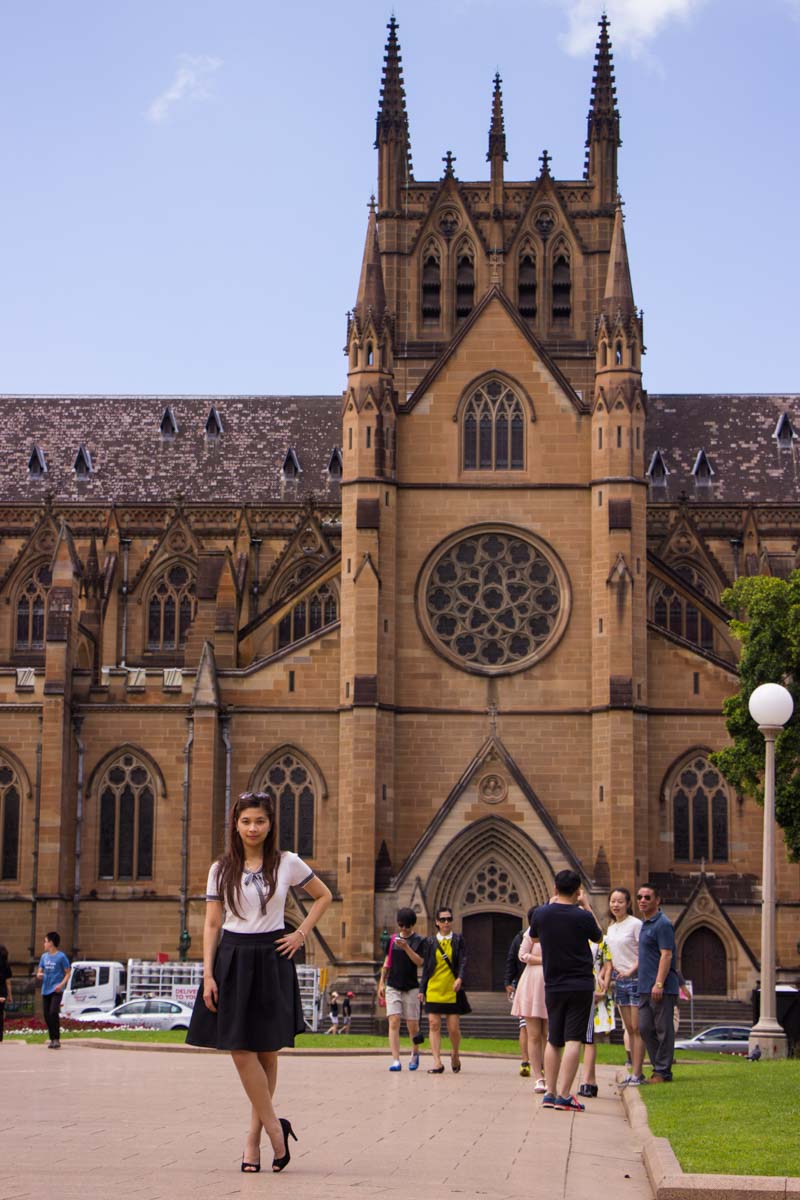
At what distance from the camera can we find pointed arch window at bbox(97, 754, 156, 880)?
5350 centimetres

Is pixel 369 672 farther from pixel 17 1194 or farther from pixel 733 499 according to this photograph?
pixel 17 1194

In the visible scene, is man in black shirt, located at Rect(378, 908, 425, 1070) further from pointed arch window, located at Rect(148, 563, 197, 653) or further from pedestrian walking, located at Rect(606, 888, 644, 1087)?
pointed arch window, located at Rect(148, 563, 197, 653)

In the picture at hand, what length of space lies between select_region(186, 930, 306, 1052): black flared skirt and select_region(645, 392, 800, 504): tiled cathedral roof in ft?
177

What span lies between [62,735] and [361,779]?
29.0 feet

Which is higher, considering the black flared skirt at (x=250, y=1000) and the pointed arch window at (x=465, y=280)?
the pointed arch window at (x=465, y=280)

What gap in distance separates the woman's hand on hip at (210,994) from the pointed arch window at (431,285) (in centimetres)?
5311

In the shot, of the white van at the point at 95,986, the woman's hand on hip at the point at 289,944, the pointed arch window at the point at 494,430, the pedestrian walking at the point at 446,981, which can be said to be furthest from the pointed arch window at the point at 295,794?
the woman's hand on hip at the point at 289,944

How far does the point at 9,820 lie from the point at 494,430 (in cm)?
1771

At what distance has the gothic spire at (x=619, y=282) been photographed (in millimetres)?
53812

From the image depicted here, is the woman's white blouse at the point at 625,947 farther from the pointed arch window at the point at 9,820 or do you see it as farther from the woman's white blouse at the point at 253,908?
the pointed arch window at the point at 9,820

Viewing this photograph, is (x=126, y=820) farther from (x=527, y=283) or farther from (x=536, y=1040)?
(x=536, y=1040)

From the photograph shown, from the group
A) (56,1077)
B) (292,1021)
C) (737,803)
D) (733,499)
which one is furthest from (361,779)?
(292,1021)

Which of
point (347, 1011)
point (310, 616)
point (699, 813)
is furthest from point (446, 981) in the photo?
point (310, 616)

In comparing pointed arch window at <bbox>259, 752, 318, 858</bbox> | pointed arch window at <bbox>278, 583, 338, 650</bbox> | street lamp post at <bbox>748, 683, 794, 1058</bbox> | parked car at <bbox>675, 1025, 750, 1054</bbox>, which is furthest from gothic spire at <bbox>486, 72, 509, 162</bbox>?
street lamp post at <bbox>748, 683, 794, 1058</bbox>
